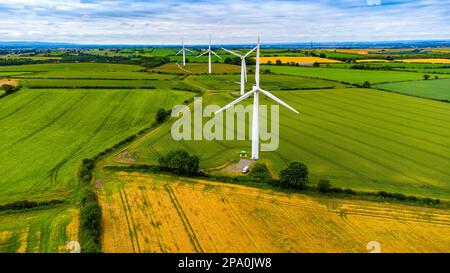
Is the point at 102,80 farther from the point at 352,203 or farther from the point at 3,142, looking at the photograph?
the point at 352,203

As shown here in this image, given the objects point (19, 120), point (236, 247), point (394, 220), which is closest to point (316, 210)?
point (394, 220)

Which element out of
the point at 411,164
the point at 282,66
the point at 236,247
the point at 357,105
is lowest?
the point at 236,247

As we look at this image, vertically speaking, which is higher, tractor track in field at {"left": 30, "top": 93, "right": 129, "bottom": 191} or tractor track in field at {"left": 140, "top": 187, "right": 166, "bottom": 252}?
tractor track in field at {"left": 30, "top": 93, "right": 129, "bottom": 191}

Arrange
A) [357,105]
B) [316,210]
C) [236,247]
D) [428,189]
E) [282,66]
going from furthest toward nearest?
[282,66] < [357,105] < [428,189] < [316,210] < [236,247]

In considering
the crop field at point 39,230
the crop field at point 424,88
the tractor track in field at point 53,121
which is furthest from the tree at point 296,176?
the crop field at point 424,88

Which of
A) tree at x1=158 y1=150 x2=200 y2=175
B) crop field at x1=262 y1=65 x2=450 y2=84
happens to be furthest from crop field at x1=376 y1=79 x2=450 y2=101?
tree at x1=158 y1=150 x2=200 y2=175

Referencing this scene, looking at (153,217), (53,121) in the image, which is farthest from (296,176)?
(53,121)

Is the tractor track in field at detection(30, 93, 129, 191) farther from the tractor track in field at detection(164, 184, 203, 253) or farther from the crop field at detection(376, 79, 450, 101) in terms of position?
the crop field at detection(376, 79, 450, 101)
